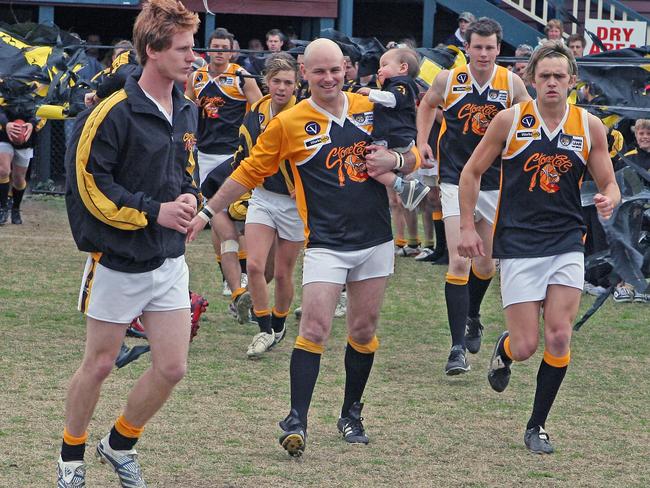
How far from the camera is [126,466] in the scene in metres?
5.39

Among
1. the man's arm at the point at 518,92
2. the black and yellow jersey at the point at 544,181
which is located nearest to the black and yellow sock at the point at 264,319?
the man's arm at the point at 518,92

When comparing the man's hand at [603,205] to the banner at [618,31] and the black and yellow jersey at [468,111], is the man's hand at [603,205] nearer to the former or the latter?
the black and yellow jersey at [468,111]

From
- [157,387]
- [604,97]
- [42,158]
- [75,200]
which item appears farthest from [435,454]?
[42,158]

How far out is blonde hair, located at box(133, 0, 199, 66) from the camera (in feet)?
16.7

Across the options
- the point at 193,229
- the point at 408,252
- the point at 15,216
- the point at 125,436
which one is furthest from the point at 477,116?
the point at 15,216

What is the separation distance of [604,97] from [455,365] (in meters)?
2.87

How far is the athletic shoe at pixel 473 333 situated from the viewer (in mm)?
8625

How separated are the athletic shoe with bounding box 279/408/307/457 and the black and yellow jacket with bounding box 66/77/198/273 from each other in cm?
117

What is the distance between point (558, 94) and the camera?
6336 millimetres

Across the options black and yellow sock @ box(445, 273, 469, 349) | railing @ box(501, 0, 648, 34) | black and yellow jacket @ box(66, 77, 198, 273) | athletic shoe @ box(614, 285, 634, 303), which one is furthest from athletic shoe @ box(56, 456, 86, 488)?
railing @ box(501, 0, 648, 34)

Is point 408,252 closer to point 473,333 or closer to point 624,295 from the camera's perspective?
point 624,295

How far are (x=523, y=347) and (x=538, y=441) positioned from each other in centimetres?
49

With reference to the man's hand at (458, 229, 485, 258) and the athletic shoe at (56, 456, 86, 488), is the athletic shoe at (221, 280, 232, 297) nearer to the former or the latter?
the man's hand at (458, 229, 485, 258)

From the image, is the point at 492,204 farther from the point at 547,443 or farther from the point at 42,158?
the point at 42,158
